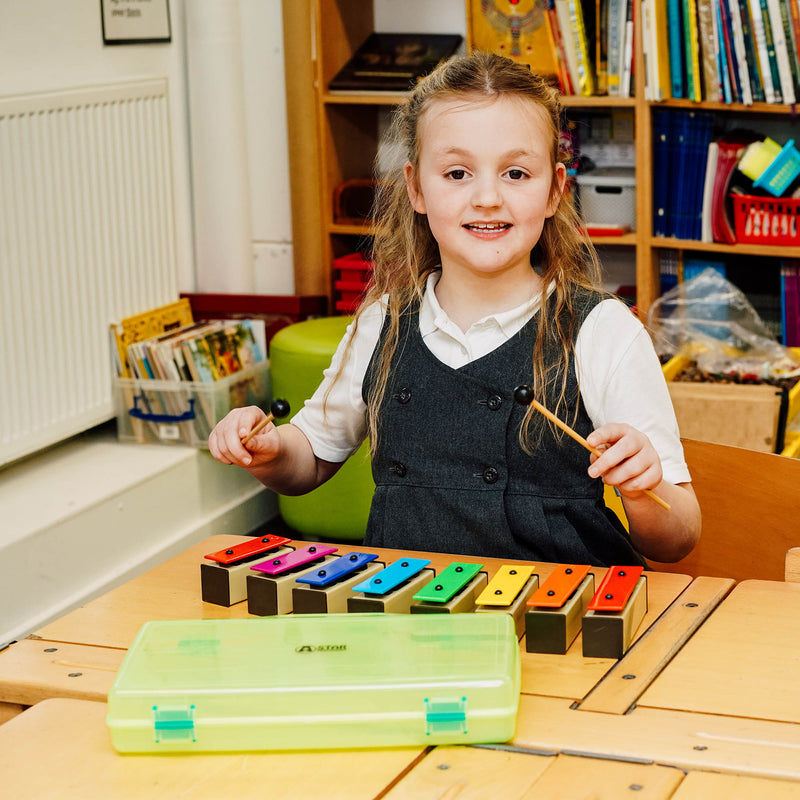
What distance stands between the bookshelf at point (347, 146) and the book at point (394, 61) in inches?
1.2

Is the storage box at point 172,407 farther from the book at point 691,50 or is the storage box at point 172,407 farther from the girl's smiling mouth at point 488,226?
the girl's smiling mouth at point 488,226

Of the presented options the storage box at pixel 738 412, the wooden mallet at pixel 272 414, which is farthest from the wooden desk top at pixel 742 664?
the storage box at pixel 738 412

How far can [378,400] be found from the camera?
1.64 meters

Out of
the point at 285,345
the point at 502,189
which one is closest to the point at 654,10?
the point at 285,345

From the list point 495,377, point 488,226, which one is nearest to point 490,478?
point 495,377

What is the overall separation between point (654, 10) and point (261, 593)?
7.03 ft

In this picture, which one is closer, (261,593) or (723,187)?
(261,593)

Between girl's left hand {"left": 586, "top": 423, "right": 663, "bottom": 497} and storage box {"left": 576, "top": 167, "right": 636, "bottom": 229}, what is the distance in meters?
2.15

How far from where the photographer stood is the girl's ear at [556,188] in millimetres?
1641

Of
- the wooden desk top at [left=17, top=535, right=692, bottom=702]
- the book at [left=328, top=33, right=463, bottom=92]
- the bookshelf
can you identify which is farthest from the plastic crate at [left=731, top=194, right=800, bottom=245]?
the wooden desk top at [left=17, top=535, right=692, bottom=702]

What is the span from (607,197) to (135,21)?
1371 millimetres

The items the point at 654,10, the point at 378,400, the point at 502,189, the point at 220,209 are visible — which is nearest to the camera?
the point at 502,189

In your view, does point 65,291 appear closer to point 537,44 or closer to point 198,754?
point 537,44

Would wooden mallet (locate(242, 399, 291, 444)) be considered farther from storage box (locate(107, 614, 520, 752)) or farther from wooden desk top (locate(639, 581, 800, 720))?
wooden desk top (locate(639, 581, 800, 720))
